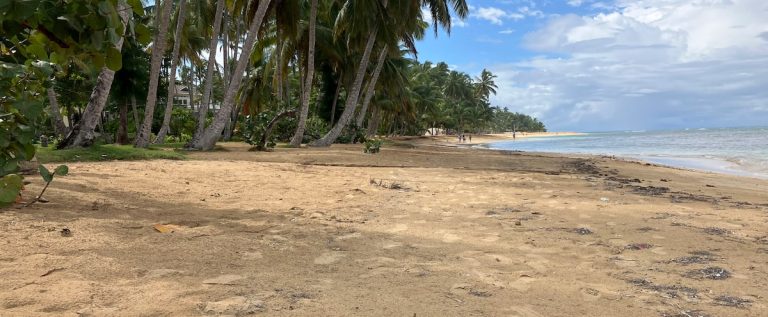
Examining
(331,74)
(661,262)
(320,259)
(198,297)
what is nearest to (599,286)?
(661,262)

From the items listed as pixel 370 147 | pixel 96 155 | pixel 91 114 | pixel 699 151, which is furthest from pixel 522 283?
pixel 699 151

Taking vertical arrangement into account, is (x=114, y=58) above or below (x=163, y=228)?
above

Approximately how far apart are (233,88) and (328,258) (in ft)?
33.4

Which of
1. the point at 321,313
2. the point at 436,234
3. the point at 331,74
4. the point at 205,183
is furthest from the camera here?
the point at 331,74

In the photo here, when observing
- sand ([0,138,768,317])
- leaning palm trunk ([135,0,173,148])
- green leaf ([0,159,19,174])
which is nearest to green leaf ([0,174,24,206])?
green leaf ([0,159,19,174])

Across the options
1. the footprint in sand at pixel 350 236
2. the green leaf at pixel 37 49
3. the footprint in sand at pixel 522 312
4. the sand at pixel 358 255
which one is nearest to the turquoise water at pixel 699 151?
the sand at pixel 358 255

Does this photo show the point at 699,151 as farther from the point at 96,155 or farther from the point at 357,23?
the point at 96,155

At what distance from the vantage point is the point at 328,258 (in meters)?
3.27

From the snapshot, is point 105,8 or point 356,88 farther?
point 356,88

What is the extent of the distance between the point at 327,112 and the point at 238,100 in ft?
17.3

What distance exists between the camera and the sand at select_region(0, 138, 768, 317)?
7.99 feet

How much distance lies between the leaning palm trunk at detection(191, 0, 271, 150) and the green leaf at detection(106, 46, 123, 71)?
1148 cm

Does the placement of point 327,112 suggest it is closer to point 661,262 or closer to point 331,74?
point 331,74

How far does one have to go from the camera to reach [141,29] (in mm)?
1311
